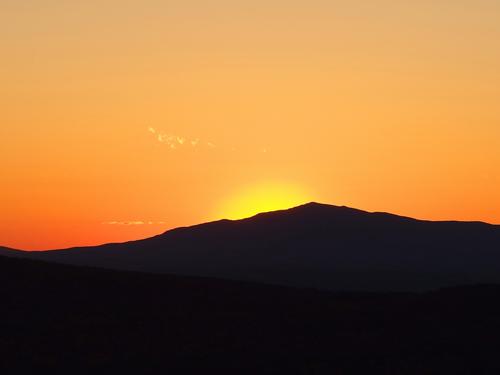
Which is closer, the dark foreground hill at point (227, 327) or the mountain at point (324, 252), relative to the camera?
the dark foreground hill at point (227, 327)

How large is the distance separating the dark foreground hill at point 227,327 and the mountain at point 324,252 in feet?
278

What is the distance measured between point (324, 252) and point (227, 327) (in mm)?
133423

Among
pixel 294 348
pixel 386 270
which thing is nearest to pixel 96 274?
pixel 294 348

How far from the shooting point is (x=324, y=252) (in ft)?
569

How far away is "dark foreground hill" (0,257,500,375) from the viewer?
3572cm

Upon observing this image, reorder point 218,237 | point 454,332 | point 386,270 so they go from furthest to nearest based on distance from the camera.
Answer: point 218,237, point 386,270, point 454,332

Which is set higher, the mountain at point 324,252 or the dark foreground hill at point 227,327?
the mountain at point 324,252

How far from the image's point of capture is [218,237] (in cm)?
18550

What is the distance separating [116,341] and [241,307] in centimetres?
751

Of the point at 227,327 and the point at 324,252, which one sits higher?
the point at 324,252

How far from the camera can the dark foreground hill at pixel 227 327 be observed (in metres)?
35.7

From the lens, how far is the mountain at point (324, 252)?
146 metres

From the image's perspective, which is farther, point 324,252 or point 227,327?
point 324,252

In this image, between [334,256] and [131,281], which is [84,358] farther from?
[334,256]
